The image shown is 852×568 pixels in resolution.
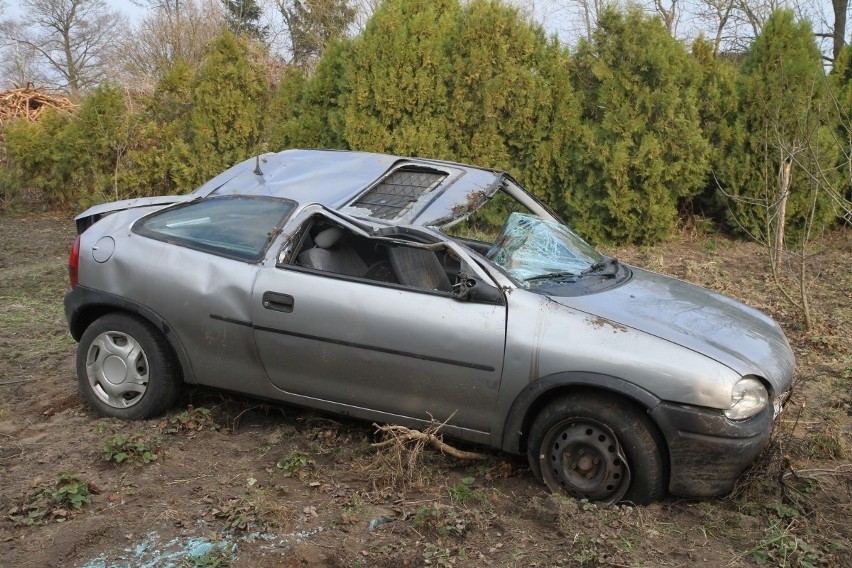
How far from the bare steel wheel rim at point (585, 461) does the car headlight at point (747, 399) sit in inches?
21.9

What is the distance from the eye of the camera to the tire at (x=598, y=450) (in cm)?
380

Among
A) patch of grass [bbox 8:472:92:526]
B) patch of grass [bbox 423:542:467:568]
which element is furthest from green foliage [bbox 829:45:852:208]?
patch of grass [bbox 8:472:92:526]

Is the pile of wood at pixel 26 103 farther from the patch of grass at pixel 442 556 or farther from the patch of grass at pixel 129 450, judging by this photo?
Result: the patch of grass at pixel 442 556

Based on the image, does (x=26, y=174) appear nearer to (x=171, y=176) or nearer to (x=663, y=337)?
(x=171, y=176)

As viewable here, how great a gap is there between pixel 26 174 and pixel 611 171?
916cm

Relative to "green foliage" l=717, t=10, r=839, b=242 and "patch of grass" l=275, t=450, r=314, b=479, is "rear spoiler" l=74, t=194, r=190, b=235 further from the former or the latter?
"green foliage" l=717, t=10, r=839, b=242

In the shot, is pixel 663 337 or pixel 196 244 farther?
pixel 196 244

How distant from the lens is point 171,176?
11.9 meters

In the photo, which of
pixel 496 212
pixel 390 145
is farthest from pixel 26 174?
pixel 496 212

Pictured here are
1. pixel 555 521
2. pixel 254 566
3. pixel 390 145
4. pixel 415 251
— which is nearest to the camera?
pixel 254 566

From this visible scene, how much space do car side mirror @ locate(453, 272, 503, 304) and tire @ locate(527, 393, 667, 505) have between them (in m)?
0.60

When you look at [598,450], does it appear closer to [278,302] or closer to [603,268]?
[603,268]

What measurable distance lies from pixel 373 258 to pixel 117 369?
172 centimetres

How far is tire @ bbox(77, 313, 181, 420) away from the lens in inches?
190
